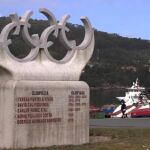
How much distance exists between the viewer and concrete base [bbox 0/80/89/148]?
591 inches

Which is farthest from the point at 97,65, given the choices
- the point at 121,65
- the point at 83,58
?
the point at 83,58

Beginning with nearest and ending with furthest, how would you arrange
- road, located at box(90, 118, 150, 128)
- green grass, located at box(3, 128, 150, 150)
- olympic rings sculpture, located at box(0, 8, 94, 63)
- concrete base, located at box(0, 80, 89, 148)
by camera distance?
green grass, located at box(3, 128, 150, 150) → concrete base, located at box(0, 80, 89, 148) → olympic rings sculpture, located at box(0, 8, 94, 63) → road, located at box(90, 118, 150, 128)

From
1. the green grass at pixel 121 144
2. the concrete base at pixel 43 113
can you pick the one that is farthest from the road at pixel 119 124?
the concrete base at pixel 43 113

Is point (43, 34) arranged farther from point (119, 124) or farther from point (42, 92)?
point (119, 124)

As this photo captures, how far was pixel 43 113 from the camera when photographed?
15.6 metres

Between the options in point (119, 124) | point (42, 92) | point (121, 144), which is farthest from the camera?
point (119, 124)

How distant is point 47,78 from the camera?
52.4 feet

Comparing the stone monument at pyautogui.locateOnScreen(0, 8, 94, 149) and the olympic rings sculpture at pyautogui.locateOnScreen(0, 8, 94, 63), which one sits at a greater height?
the olympic rings sculpture at pyautogui.locateOnScreen(0, 8, 94, 63)

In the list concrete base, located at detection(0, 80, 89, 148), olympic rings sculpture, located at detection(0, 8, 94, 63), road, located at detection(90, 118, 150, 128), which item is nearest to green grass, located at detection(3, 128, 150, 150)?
concrete base, located at detection(0, 80, 89, 148)

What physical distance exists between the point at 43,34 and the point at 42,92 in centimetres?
167

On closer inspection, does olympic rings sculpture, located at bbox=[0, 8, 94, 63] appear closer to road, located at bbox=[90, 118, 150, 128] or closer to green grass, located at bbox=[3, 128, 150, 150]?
green grass, located at bbox=[3, 128, 150, 150]

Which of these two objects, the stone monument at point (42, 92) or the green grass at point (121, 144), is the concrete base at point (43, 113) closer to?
the stone monument at point (42, 92)

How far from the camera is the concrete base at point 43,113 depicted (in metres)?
15.0

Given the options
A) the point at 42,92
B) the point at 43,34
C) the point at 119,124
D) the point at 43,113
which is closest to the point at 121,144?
the point at 43,113
